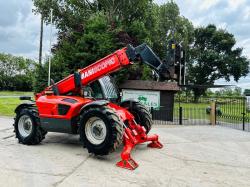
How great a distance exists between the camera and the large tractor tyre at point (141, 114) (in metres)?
8.48

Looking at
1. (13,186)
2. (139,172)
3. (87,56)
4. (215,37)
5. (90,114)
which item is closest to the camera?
(13,186)

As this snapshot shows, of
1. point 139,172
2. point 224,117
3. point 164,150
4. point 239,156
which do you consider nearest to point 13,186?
point 139,172

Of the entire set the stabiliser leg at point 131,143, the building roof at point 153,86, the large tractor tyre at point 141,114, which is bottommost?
the stabiliser leg at point 131,143

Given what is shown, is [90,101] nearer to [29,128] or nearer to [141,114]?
[141,114]

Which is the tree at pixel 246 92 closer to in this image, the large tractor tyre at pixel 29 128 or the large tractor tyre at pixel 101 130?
the large tractor tyre at pixel 101 130

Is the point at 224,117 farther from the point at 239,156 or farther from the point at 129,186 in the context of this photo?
the point at 129,186

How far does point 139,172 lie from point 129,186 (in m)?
0.82

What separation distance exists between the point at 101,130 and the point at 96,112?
44cm

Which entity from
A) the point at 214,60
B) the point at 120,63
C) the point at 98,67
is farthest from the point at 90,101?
the point at 214,60

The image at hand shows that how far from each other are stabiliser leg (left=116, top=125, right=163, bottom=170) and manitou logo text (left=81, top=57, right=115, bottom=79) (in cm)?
166

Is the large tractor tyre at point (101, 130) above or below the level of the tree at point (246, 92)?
below

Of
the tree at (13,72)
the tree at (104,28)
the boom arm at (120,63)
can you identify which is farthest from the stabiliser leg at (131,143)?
the tree at (13,72)

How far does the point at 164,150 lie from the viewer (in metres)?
Result: 7.69

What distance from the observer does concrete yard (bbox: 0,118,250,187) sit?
5.20 m
